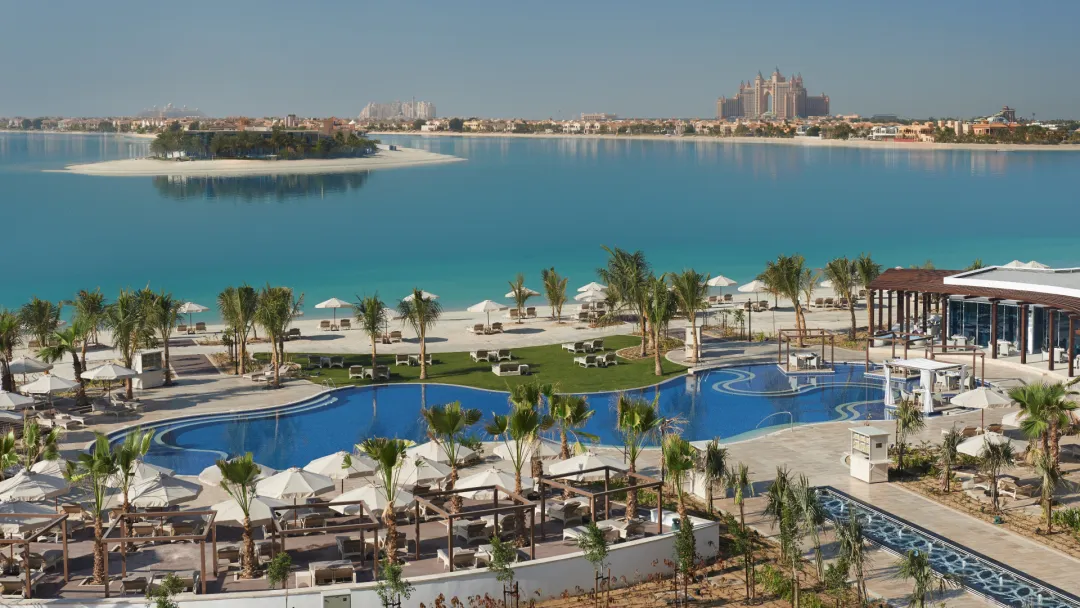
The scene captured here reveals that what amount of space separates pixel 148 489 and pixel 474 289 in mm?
35712

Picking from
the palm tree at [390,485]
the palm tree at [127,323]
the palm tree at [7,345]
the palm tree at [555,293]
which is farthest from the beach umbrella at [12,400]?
the palm tree at [555,293]

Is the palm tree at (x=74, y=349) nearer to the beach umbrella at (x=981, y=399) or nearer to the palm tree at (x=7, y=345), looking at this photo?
the palm tree at (x=7, y=345)

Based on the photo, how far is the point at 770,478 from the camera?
20.9 meters

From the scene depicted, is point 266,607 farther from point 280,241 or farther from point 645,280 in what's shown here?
point 280,241

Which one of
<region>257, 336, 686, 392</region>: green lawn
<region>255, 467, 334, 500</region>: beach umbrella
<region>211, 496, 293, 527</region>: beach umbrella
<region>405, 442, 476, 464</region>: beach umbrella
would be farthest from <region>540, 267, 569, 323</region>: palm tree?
<region>211, 496, 293, 527</region>: beach umbrella

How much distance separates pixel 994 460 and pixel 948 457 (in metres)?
1.08

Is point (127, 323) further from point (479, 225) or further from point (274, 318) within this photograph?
point (479, 225)

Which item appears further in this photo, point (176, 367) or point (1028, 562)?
point (176, 367)

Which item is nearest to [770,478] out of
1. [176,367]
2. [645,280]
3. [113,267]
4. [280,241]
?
[645,280]

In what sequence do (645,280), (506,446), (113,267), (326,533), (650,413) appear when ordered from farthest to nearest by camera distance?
(113,267) → (645,280) → (506,446) → (650,413) → (326,533)

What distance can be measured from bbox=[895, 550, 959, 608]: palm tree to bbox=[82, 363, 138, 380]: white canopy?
1846 centimetres

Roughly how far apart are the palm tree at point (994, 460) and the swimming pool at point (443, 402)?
6049 mm

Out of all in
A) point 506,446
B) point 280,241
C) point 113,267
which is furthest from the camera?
point 280,241

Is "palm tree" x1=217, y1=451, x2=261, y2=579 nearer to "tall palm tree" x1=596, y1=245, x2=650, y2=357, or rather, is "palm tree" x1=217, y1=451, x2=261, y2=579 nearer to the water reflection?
"tall palm tree" x1=596, y1=245, x2=650, y2=357
